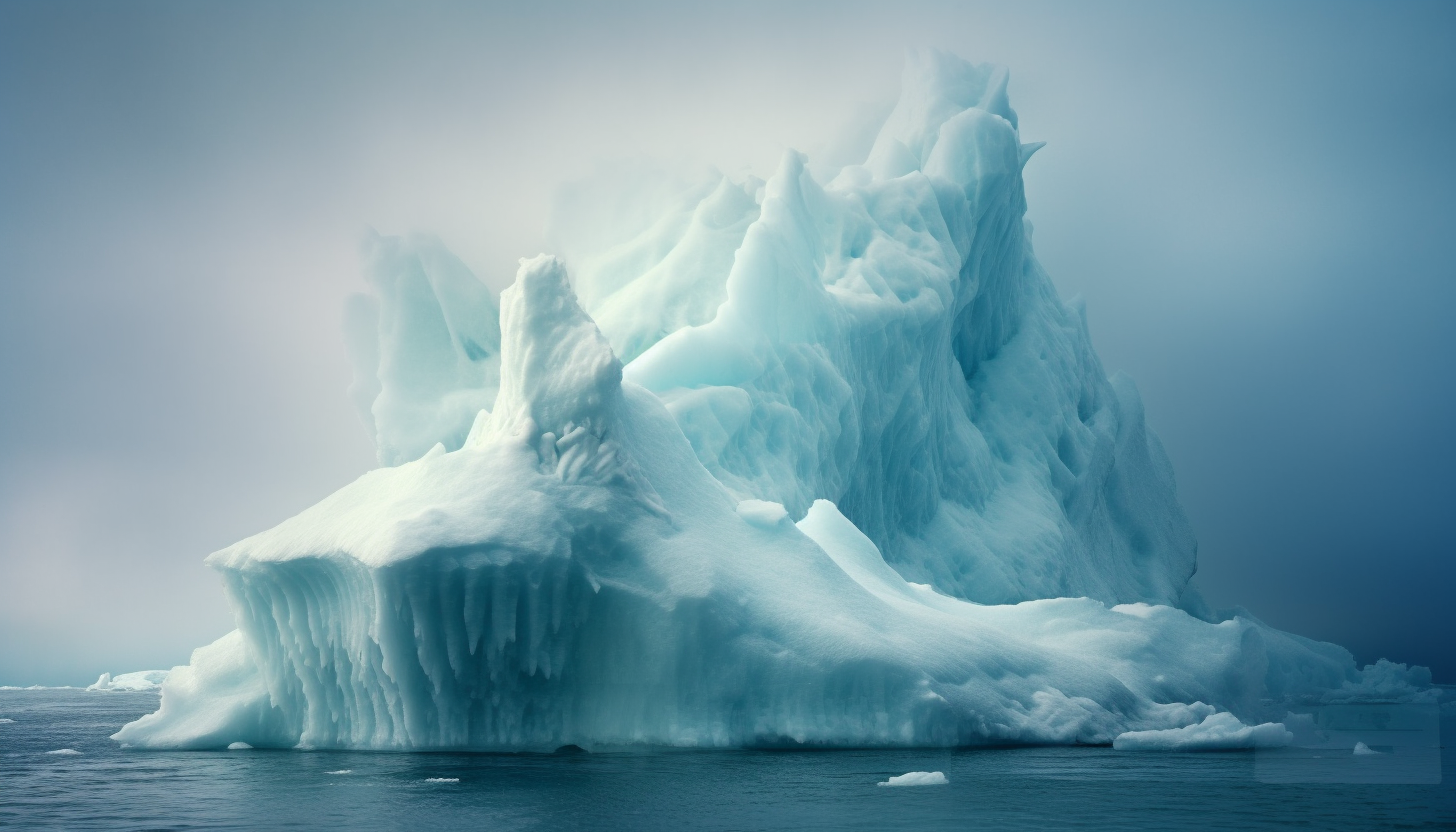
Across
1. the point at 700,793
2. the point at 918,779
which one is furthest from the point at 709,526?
the point at 700,793

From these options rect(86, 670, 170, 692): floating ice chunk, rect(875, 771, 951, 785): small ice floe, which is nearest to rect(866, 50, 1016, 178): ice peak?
rect(875, 771, 951, 785): small ice floe

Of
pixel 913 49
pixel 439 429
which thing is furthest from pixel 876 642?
pixel 913 49

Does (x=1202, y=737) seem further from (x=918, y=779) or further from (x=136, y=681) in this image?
(x=136, y=681)

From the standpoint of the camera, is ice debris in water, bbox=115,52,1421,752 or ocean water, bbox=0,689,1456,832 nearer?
ocean water, bbox=0,689,1456,832

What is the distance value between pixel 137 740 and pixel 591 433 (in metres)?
6.91

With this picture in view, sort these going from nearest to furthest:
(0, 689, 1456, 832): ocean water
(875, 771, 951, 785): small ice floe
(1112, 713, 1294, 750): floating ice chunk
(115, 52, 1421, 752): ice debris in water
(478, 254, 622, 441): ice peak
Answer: (0, 689, 1456, 832): ocean water, (875, 771, 951, 785): small ice floe, (115, 52, 1421, 752): ice debris in water, (478, 254, 622, 441): ice peak, (1112, 713, 1294, 750): floating ice chunk

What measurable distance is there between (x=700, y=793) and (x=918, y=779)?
1.75 meters

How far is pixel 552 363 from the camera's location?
44.1ft

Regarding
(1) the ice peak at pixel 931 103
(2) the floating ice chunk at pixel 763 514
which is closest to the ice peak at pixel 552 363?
(2) the floating ice chunk at pixel 763 514

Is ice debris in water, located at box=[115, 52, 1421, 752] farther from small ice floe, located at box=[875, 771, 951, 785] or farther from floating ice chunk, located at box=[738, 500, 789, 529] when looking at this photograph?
small ice floe, located at box=[875, 771, 951, 785]

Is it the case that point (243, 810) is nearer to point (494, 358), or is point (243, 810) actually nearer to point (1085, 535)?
point (494, 358)

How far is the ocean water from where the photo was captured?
7852 mm

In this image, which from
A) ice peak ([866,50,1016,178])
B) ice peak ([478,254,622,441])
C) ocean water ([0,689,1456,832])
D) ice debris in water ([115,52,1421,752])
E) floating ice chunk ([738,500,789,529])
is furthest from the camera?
ice peak ([866,50,1016,178])

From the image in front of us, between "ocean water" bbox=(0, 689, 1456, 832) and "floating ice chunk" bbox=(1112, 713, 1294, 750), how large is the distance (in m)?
0.29
